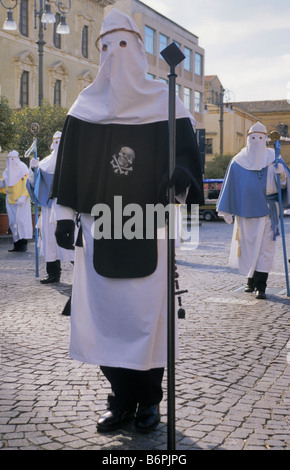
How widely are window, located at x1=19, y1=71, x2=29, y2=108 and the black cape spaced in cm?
3594

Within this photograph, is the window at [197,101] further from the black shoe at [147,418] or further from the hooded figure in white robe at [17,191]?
the black shoe at [147,418]

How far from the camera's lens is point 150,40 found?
51.8 metres

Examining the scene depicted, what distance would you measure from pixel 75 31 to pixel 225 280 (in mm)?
35901

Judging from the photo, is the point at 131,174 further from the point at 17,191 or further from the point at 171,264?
the point at 17,191

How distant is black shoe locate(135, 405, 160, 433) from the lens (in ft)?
12.0

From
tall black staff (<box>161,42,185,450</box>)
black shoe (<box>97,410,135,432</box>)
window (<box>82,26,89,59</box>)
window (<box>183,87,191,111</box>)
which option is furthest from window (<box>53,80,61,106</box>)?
tall black staff (<box>161,42,185,450</box>)

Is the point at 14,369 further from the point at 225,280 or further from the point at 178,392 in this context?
the point at 225,280

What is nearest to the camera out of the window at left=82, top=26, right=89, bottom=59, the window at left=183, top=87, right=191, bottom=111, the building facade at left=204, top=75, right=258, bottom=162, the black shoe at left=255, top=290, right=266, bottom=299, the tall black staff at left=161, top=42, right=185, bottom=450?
the tall black staff at left=161, top=42, right=185, bottom=450

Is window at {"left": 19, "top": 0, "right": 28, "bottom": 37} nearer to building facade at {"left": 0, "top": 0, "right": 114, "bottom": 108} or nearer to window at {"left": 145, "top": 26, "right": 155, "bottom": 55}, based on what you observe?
building facade at {"left": 0, "top": 0, "right": 114, "bottom": 108}

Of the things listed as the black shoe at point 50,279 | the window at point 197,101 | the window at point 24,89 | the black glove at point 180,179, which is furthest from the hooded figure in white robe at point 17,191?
the window at point 197,101

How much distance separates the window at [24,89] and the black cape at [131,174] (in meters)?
35.9

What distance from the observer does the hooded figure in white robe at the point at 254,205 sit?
8688 millimetres

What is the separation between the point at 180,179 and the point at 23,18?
37.6 meters

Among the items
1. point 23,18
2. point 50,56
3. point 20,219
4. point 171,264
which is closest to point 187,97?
point 50,56
